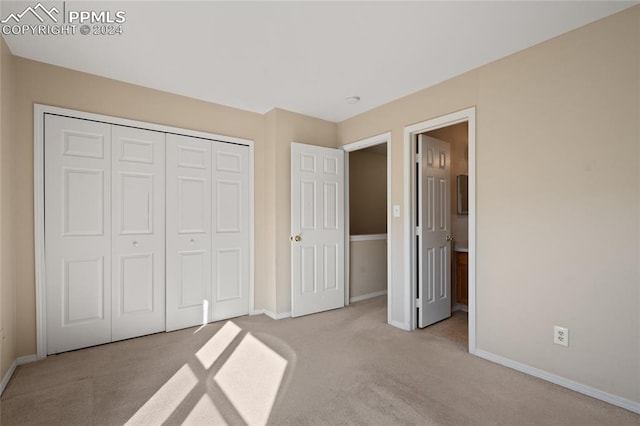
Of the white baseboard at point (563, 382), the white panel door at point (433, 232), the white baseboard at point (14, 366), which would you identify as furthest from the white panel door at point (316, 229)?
the white baseboard at point (14, 366)

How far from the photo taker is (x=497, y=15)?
200cm

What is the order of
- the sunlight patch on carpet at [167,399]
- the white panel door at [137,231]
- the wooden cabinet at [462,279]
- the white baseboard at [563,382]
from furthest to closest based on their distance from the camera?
the wooden cabinet at [462,279] → the white panel door at [137,231] → the white baseboard at [563,382] → the sunlight patch on carpet at [167,399]

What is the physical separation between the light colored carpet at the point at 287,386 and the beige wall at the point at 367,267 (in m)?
1.38

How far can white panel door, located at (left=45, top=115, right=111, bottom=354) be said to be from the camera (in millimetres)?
2654

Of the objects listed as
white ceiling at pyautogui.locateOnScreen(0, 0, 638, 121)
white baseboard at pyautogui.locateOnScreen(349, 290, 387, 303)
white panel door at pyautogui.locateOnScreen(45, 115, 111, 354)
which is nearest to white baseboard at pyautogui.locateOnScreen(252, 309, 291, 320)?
white baseboard at pyautogui.locateOnScreen(349, 290, 387, 303)

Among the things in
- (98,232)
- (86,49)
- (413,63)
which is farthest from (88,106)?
(413,63)

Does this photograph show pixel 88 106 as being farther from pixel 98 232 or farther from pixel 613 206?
pixel 613 206

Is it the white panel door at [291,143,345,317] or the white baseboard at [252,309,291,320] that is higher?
the white panel door at [291,143,345,317]

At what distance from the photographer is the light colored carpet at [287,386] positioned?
73.0 inches

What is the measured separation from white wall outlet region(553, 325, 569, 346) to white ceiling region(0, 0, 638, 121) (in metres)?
2.12

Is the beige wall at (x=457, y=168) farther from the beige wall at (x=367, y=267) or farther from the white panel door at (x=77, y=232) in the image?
the white panel door at (x=77, y=232)

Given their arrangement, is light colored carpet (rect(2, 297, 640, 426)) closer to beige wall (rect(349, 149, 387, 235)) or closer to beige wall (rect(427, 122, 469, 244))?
beige wall (rect(427, 122, 469, 244))

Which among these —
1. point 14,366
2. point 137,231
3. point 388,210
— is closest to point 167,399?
point 14,366

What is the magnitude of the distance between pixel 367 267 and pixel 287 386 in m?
2.65
